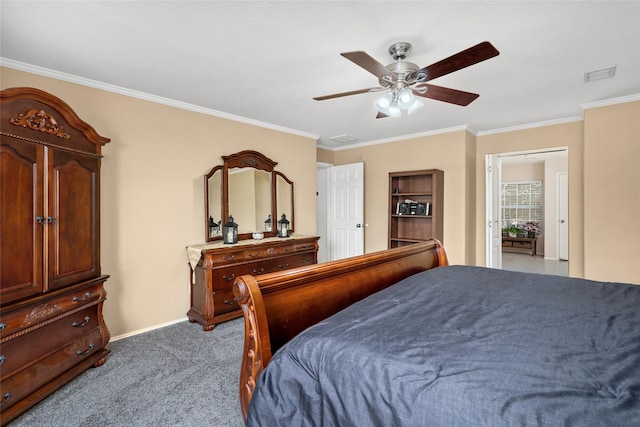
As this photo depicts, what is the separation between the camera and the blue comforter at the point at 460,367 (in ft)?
2.73

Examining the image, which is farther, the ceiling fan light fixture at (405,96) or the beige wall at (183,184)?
the beige wall at (183,184)

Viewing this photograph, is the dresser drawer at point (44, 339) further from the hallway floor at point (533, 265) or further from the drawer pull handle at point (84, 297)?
the hallway floor at point (533, 265)

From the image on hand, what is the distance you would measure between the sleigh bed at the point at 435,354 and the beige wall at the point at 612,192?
2.10m

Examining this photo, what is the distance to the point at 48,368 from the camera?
2016 millimetres

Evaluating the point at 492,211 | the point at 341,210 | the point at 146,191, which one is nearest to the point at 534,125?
the point at 492,211

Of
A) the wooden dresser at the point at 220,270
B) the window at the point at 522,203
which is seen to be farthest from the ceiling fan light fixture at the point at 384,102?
the window at the point at 522,203

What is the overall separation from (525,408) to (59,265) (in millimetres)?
2712

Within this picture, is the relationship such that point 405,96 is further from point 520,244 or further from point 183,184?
point 520,244

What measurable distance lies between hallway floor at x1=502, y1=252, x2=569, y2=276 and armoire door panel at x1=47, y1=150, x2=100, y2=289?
21.7ft

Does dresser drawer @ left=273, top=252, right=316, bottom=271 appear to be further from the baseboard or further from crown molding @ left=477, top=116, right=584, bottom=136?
crown molding @ left=477, top=116, right=584, bottom=136

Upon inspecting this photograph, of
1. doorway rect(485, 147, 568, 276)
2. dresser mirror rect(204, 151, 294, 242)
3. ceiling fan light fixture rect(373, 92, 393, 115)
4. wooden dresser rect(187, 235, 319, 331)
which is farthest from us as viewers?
doorway rect(485, 147, 568, 276)

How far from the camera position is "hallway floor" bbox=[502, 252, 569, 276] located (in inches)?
231

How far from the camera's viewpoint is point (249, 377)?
4.60 feet

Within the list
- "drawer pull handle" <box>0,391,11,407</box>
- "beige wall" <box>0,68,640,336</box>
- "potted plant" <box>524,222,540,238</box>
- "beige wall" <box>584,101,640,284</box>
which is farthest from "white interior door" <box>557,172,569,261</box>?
"drawer pull handle" <box>0,391,11,407</box>
